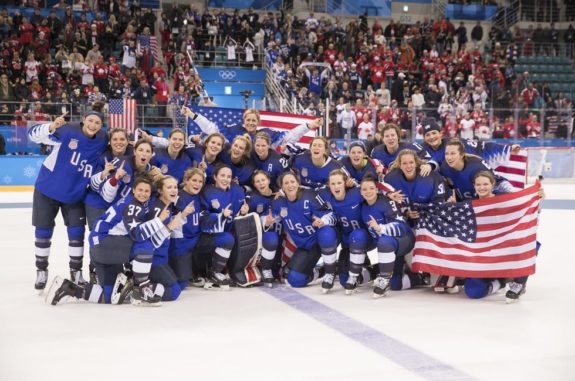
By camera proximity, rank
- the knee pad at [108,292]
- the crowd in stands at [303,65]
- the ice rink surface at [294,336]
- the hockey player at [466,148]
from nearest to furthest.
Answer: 1. the ice rink surface at [294,336]
2. the knee pad at [108,292]
3. the hockey player at [466,148]
4. the crowd in stands at [303,65]

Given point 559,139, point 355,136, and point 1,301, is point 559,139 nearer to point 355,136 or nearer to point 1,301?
point 355,136

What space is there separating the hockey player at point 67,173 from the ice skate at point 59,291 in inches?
21.7

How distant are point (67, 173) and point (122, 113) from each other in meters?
9.85

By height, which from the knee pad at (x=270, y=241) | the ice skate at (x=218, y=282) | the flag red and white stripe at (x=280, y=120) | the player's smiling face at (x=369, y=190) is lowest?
the ice skate at (x=218, y=282)

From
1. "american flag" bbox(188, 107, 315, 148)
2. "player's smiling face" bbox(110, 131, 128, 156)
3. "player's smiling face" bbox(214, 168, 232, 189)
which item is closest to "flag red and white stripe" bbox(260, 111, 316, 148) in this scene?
"american flag" bbox(188, 107, 315, 148)

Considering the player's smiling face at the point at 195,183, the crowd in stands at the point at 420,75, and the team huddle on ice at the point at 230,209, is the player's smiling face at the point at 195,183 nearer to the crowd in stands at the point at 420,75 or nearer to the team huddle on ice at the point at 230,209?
the team huddle on ice at the point at 230,209

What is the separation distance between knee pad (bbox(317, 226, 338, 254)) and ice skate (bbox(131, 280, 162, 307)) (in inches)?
57.9

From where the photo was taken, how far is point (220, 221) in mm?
6504

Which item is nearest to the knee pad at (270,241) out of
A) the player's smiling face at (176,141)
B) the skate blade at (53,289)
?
the player's smiling face at (176,141)

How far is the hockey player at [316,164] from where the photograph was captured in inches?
269

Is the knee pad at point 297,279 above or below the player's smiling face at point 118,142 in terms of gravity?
below

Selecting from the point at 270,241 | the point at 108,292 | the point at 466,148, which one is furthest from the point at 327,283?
the point at 466,148

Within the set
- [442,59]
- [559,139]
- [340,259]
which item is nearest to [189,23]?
[442,59]

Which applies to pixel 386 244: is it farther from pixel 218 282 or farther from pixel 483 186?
pixel 218 282
